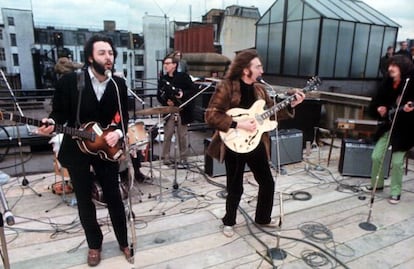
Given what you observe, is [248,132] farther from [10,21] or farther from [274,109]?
[10,21]

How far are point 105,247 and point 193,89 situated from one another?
2388 millimetres

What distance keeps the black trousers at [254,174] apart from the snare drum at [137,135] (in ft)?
3.51

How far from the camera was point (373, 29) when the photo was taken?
10.2 meters

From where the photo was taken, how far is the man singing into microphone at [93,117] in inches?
74.4

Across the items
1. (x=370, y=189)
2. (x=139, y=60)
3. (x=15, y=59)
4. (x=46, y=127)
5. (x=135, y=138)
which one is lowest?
(x=370, y=189)

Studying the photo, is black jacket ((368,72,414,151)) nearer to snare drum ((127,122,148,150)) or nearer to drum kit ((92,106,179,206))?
drum kit ((92,106,179,206))

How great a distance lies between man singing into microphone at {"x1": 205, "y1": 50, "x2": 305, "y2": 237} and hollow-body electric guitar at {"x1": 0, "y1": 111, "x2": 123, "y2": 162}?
74 cm

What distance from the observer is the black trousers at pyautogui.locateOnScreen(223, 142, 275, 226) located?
2.38 meters

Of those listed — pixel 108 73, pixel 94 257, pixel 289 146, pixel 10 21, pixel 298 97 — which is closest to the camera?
pixel 108 73

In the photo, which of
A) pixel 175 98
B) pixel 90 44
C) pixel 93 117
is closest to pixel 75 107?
pixel 93 117

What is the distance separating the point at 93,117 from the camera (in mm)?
1966

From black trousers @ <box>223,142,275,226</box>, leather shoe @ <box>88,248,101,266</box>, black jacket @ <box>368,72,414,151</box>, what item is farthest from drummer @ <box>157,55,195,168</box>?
black jacket @ <box>368,72,414,151</box>

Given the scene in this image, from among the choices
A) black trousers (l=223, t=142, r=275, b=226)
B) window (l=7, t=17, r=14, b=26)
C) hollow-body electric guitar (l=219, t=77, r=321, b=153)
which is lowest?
black trousers (l=223, t=142, r=275, b=226)

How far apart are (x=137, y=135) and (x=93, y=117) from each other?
3.82 ft
